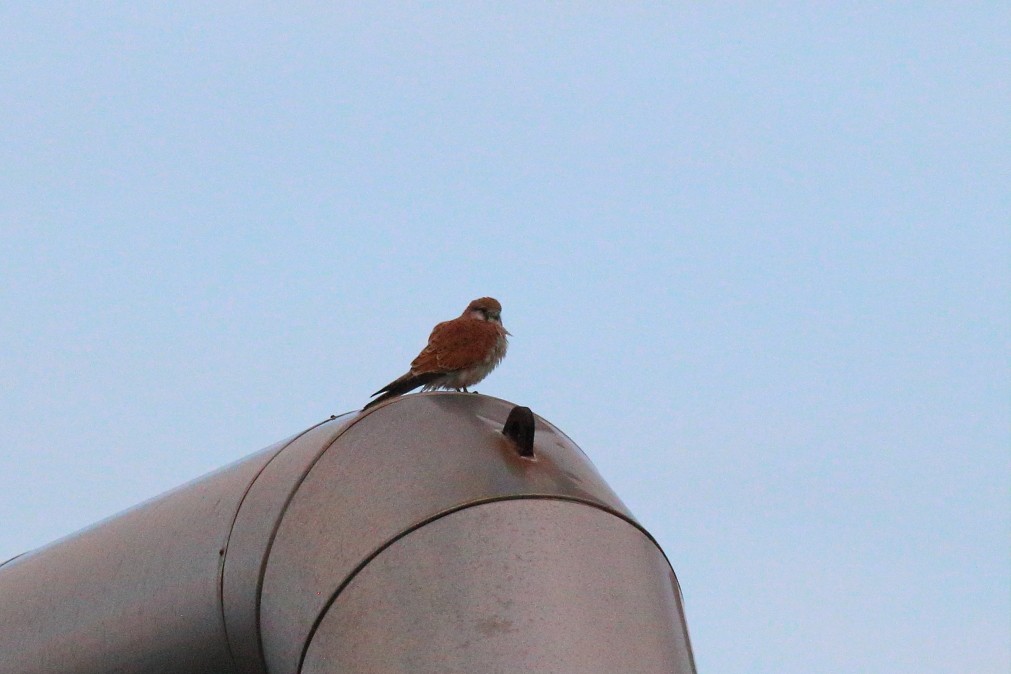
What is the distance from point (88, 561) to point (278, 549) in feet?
2.16

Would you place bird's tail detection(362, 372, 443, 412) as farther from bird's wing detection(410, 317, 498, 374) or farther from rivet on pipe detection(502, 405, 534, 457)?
rivet on pipe detection(502, 405, 534, 457)

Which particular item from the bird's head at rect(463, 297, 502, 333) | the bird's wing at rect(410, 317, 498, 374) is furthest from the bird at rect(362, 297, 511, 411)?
the bird's head at rect(463, 297, 502, 333)

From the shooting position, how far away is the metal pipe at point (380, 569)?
2389mm

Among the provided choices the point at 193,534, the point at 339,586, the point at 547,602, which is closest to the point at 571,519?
the point at 547,602

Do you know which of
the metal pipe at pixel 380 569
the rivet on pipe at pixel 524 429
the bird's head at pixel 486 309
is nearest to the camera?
the metal pipe at pixel 380 569

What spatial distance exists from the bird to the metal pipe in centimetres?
97

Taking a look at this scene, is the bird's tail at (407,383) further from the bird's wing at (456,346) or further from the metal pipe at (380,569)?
the metal pipe at (380,569)

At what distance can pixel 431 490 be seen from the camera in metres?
2.58

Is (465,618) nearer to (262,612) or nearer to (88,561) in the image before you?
(262,612)

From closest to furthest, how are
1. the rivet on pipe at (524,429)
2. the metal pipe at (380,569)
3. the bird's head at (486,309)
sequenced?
the metal pipe at (380,569) < the rivet on pipe at (524,429) < the bird's head at (486,309)

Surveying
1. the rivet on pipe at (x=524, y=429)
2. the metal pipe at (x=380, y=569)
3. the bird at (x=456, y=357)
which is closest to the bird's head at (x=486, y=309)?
the bird at (x=456, y=357)

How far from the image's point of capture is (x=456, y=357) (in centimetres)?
418

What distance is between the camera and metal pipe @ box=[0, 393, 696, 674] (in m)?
2.39

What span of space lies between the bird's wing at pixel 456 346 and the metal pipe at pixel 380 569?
117cm
